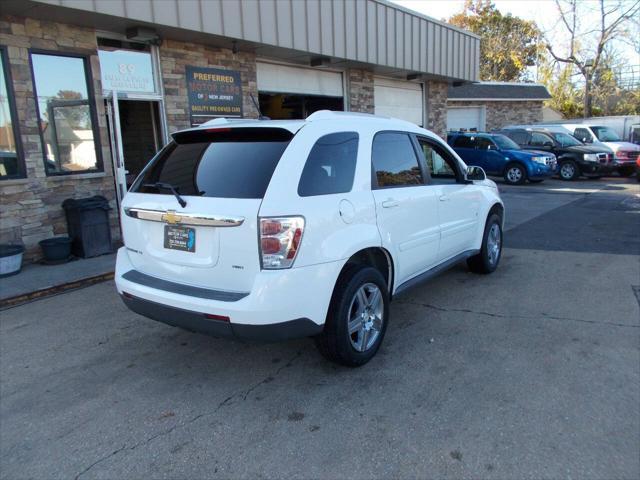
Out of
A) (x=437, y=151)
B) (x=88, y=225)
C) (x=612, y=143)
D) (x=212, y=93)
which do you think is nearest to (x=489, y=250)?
(x=437, y=151)

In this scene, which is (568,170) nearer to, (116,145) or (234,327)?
(116,145)

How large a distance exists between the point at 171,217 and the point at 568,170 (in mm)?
18025

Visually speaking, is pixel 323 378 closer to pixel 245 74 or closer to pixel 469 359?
pixel 469 359

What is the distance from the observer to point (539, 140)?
18.7m

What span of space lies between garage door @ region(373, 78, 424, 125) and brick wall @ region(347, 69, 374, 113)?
1.11ft

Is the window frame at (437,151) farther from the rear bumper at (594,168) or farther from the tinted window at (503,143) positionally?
the rear bumper at (594,168)

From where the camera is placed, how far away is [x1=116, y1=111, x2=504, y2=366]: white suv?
3002 mm

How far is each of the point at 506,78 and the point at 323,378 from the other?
158 feet

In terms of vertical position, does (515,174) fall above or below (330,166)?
below

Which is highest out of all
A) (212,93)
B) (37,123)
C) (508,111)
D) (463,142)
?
(508,111)

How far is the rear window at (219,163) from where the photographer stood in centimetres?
315

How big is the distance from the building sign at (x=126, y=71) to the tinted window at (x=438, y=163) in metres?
5.18

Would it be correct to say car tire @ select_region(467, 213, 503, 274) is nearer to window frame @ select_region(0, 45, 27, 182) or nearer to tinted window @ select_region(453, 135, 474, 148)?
window frame @ select_region(0, 45, 27, 182)

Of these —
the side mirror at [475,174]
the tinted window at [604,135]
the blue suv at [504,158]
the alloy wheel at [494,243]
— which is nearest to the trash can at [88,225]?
the side mirror at [475,174]
